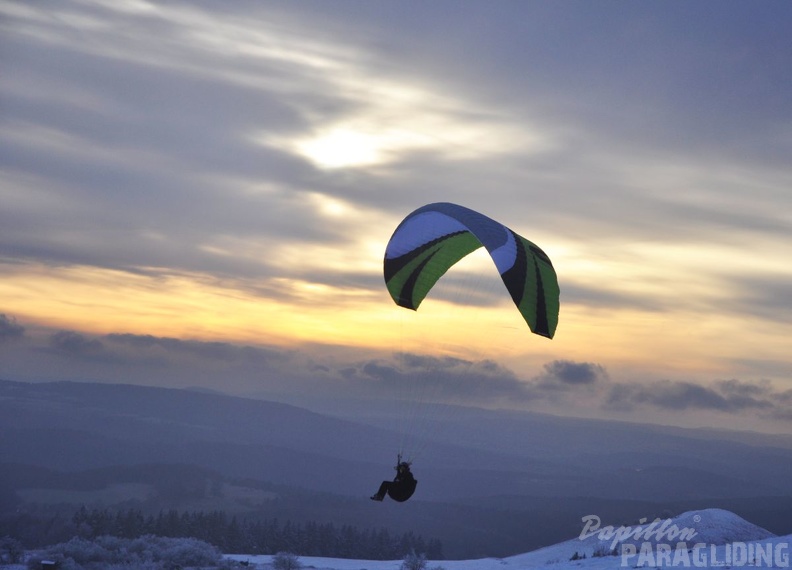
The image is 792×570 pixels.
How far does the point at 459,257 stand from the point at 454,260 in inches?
9.8

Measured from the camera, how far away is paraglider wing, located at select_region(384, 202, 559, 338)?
28.7 metres

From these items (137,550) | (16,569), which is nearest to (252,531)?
(137,550)

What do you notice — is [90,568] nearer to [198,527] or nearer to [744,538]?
[744,538]

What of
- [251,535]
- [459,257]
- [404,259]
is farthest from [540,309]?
[251,535]

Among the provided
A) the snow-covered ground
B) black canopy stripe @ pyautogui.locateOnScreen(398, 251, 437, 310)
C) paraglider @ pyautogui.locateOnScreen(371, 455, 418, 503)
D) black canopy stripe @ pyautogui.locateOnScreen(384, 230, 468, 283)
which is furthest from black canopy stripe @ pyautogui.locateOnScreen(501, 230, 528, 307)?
the snow-covered ground

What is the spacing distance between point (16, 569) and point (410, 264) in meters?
Result: 20.0

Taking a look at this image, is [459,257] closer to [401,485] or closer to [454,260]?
[454,260]

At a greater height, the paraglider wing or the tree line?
the paraglider wing

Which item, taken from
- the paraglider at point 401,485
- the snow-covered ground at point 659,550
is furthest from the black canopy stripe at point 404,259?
the snow-covered ground at point 659,550

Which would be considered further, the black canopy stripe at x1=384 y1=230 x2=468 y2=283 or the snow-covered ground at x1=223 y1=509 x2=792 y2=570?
the black canopy stripe at x1=384 y1=230 x2=468 y2=283

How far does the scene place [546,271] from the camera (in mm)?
31172

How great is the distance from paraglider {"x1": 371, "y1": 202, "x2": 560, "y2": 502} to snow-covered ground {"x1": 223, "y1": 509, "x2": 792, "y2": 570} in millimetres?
11186

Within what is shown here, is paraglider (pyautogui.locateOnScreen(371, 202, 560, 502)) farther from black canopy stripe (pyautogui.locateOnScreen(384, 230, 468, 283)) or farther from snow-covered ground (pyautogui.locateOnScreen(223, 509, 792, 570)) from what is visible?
snow-covered ground (pyautogui.locateOnScreen(223, 509, 792, 570))

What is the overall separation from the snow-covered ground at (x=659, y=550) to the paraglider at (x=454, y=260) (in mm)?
11186
